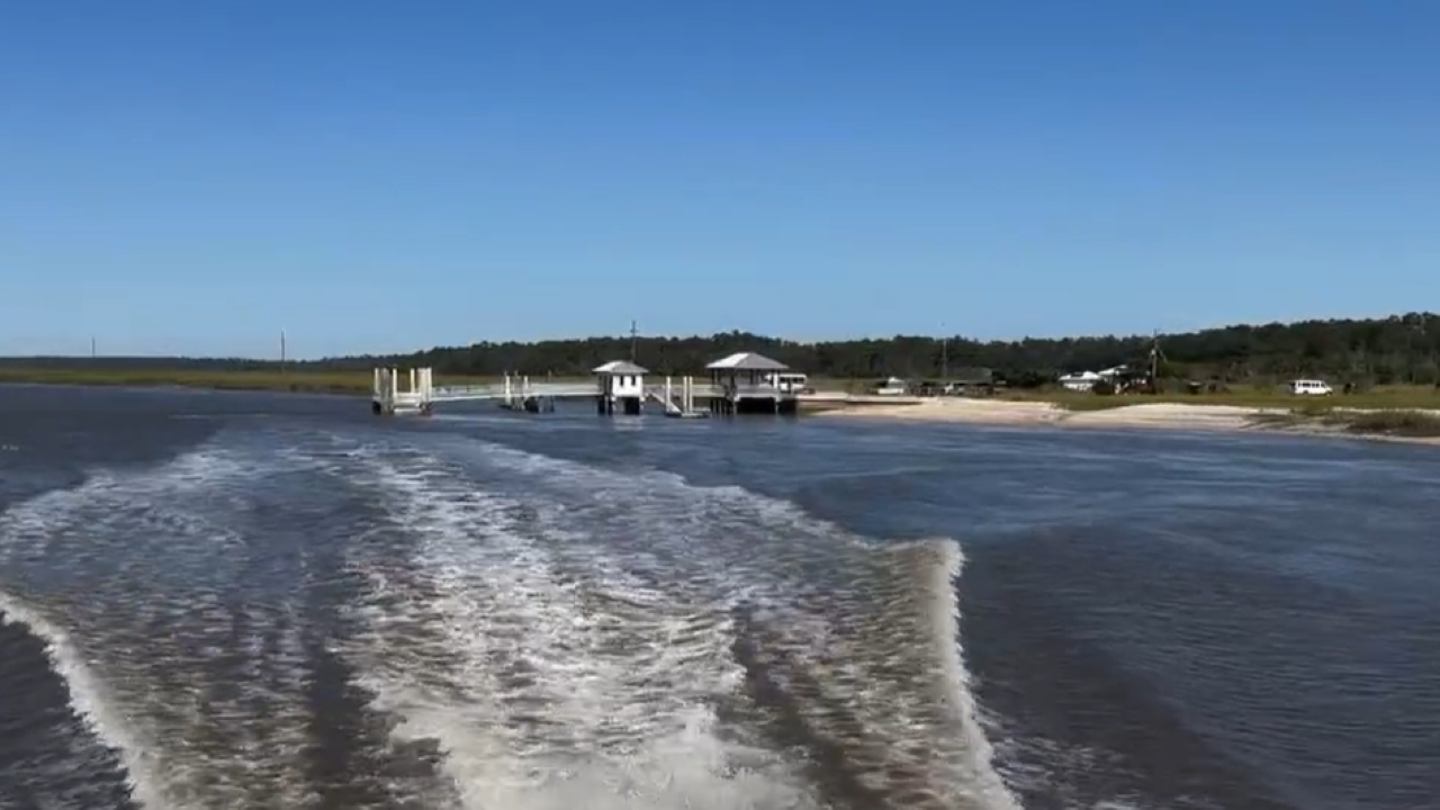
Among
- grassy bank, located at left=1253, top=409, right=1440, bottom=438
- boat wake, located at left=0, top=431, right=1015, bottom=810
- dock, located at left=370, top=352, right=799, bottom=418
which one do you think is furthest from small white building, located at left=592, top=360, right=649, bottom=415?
boat wake, located at left=0, top=431, right=1015, bottom=810

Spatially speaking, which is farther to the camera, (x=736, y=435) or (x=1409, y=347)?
(x=1409, y=347)

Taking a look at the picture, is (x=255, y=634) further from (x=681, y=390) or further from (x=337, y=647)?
(x=681, y=390)

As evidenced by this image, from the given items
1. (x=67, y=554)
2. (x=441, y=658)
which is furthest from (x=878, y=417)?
(x=441, y=658)

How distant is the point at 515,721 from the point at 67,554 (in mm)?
11237

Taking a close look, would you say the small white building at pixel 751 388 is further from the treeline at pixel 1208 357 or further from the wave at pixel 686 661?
the wave at pixel 686 661

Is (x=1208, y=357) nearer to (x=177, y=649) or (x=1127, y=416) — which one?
(x=1127, y=416)

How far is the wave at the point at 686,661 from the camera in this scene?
7832 millimetres

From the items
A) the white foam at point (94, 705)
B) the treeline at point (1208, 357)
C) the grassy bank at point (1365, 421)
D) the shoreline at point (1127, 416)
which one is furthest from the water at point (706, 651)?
the treeline at point (1208, 357)

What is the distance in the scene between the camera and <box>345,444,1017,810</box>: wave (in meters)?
7.83

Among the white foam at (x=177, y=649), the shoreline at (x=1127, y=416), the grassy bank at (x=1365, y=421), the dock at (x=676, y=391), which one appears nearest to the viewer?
the white foam at (x=177, y=649)

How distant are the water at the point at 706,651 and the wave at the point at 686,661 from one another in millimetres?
46

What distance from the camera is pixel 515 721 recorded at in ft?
29.2

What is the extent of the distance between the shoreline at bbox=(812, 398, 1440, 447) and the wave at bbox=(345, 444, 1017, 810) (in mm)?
43797

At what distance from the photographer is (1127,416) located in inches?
2921
